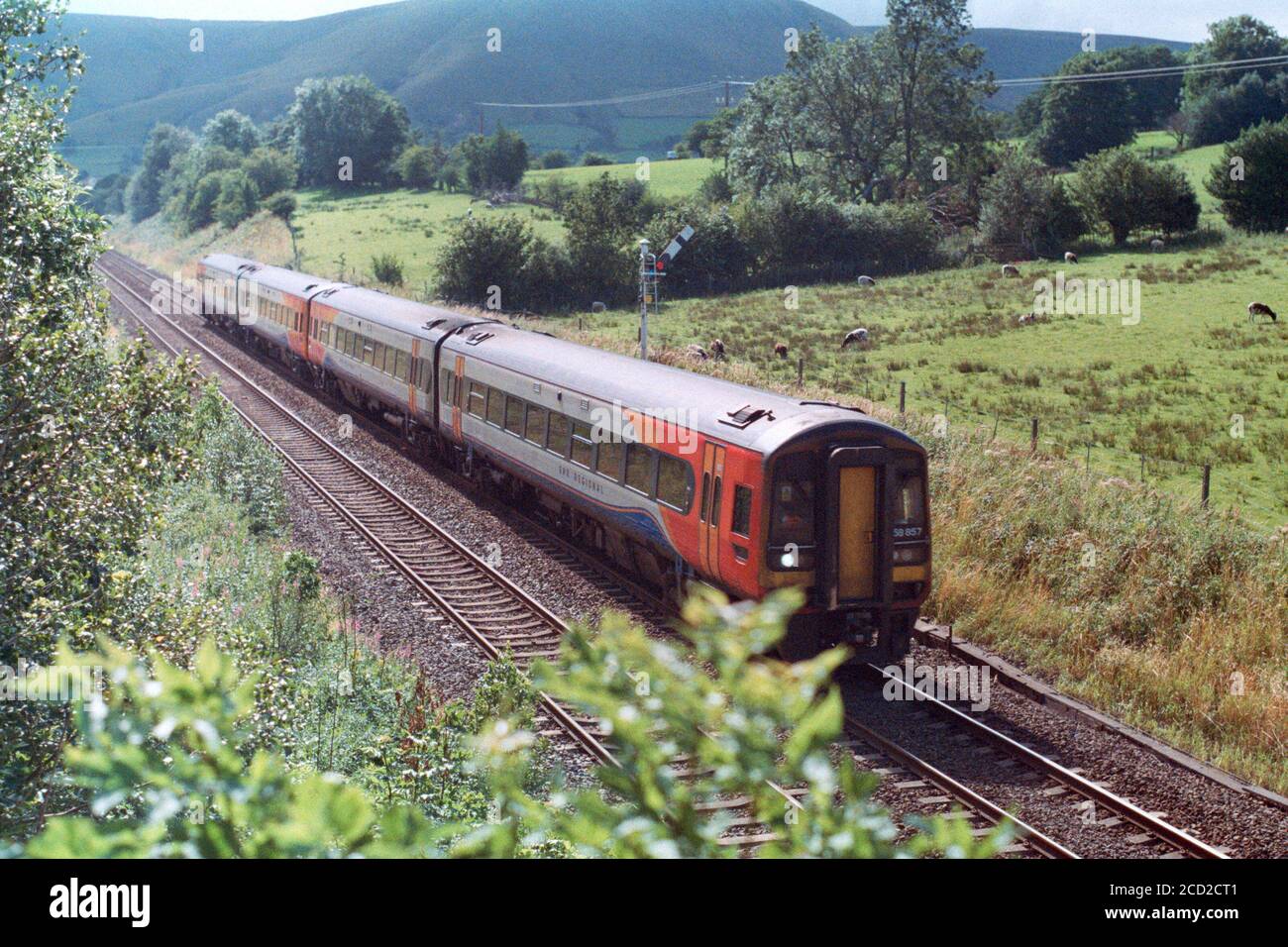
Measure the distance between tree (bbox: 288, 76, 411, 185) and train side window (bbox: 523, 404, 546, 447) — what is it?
102389 mm

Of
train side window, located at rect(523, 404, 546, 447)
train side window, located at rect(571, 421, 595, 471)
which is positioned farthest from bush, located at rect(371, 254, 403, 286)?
train side window, located at rect(571, 421, 595, 471)

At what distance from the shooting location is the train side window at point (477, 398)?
864 inches

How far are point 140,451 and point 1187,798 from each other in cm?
968

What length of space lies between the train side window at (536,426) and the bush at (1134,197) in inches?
2158

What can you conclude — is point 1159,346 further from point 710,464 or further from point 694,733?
point 694,733

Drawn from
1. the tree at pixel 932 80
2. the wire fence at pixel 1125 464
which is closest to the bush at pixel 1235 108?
the tree at pixel 932 80

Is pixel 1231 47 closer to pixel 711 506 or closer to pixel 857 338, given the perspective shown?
pixel 857 338

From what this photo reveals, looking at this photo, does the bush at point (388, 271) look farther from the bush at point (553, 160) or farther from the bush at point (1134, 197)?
the bush at point (553, 160)

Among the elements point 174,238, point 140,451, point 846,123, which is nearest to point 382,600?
point 140,451

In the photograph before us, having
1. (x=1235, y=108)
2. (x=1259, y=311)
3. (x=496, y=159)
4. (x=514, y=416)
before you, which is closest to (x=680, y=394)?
(x=514, y=416)

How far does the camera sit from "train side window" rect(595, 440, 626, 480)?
1672 centimetres

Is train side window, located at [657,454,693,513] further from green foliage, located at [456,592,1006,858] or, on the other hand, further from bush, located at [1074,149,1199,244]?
bush, located at [1074,149,1199,244]

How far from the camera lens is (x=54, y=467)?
983 centimetres

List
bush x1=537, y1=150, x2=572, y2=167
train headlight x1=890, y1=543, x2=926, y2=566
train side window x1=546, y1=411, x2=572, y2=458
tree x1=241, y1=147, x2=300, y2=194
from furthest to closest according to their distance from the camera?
bush x1=537, y1=150, x2=572, y2=167, tree x1=241, y1=147, x2=300, y2=194, train side window x1=546, y1=411, x2=572, y2=458, train headlight x1=890, y1=543, x2=926, y2=566
